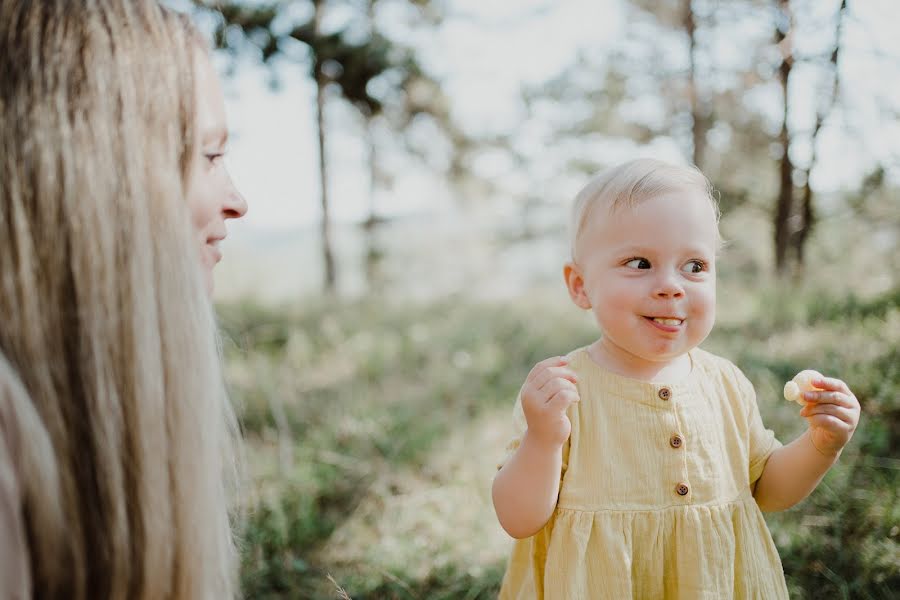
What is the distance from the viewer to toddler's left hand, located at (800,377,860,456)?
53.5 inches

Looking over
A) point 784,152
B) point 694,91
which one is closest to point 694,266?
point 784,152

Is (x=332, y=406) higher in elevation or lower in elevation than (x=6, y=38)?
lower

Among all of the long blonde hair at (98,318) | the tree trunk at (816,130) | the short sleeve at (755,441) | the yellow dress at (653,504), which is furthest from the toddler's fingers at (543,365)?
the tree trunk at (816,130)

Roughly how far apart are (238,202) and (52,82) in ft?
1.65

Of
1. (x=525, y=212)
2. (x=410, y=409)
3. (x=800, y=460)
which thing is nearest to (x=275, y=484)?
(x=410, y=409)

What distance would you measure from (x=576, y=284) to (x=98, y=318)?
103 centimetres

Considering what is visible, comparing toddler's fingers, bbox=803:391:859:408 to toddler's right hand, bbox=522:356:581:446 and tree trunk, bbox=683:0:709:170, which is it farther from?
tree trunk, bbox=683:0:709:170

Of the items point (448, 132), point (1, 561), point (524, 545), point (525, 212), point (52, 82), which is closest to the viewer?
point (1, 561)

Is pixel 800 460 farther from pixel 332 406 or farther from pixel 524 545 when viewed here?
pixel 332 406

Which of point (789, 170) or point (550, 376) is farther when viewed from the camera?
point (789, 170)

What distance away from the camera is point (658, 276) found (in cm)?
136

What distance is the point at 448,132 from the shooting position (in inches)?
417

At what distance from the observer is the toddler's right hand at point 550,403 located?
127cm

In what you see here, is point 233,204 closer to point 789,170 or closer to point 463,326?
point 463,326
